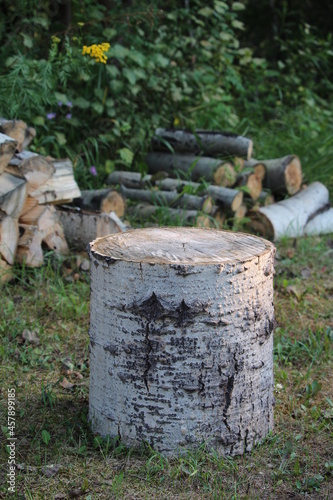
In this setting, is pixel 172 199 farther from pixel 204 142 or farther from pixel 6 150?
pixel 6 150

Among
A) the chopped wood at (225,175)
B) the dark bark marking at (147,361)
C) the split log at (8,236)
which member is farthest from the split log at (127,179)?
the dark bark marking at (147,361)

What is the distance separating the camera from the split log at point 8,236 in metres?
3.55

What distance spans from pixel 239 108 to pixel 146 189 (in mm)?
3019

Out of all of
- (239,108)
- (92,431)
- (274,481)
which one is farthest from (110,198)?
(239,108)

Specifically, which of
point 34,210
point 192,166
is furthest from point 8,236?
point 192,166

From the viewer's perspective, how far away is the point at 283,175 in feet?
17.9

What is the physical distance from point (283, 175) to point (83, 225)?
217cm

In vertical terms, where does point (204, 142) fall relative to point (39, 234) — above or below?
above

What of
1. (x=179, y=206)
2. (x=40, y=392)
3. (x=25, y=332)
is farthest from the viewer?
(x=179, y=206)

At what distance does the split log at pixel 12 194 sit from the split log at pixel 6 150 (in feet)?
0.24

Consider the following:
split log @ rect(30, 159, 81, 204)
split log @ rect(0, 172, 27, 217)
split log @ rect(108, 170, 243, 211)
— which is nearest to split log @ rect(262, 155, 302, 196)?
split log @ rect(108, 170, 243, 211)

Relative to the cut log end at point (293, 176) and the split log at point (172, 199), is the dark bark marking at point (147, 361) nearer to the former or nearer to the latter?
the split log at point (172, 199)

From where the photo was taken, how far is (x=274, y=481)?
2.14 m

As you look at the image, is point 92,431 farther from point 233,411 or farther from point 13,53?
point 13,53
